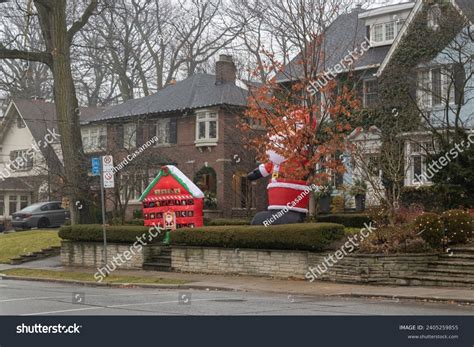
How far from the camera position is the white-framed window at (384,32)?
36.6 meters

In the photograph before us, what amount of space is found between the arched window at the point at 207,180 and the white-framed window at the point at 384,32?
1190 centimetres

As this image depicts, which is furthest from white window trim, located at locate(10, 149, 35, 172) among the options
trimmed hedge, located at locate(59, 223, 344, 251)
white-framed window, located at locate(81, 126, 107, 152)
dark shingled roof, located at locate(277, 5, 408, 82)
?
trimmed hedge, located at locate(59, 223, 344, 251)

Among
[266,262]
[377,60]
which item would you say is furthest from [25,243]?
[377,60]

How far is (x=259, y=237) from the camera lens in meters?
23.2

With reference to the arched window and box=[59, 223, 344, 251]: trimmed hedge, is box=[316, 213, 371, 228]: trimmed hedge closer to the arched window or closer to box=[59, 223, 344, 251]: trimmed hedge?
box=[59, 223, 344, 251]: trimmed hedge

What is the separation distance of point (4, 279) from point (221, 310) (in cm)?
1422

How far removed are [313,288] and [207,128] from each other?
2543 centimetres

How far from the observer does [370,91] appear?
3622 centimetres

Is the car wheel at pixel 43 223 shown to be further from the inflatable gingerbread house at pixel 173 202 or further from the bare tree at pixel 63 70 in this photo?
the inflatable gingerbread house at pixel 173 202

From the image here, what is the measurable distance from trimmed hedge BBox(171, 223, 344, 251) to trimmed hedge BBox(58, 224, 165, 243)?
209cm

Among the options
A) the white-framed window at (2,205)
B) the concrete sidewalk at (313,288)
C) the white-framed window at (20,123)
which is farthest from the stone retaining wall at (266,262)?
the white-framed window at (20,123)

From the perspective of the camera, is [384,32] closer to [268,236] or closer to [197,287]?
[268,236]

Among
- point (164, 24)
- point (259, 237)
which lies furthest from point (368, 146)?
point (164, 24)
